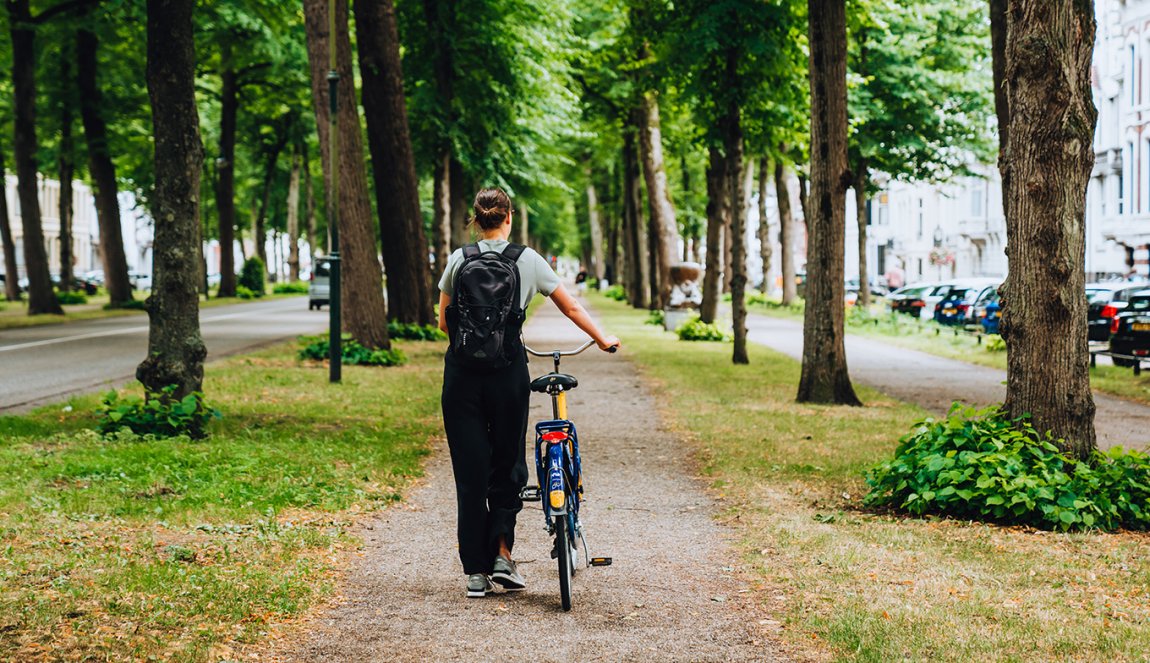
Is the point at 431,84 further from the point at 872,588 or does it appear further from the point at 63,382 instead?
the point at 872,588

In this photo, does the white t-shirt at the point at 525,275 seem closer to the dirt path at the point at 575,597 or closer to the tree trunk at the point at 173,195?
the dirt path at the point at 575,597

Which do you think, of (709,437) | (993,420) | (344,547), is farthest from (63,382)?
(993,420)

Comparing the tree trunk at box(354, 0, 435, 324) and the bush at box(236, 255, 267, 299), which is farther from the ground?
the tree trunk at box(354, 0, 435, 324)

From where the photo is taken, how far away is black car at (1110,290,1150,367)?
67.0 feet

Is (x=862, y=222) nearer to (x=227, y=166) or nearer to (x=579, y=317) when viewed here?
(x=227, y=166)

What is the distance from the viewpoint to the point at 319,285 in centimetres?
4525

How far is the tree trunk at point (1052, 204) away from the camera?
8.38m

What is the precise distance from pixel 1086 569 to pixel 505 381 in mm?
3107

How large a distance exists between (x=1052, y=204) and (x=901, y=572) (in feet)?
9.78

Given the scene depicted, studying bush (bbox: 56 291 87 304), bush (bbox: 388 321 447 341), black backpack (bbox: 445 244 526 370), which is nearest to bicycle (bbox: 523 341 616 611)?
black backpack (bbox: 445 244 526 370)

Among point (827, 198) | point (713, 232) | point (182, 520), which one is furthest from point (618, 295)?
point (182, 520)

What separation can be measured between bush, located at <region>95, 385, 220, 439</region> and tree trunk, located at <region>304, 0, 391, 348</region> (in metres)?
9.04

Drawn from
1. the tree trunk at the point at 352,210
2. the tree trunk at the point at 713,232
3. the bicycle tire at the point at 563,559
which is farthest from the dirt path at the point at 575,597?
the tree trunk at the point at 713,232

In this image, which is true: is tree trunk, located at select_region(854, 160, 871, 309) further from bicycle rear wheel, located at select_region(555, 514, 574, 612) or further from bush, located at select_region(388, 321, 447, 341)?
bicycle rear wheel, located at select_region(555, 514, 574, 612)
